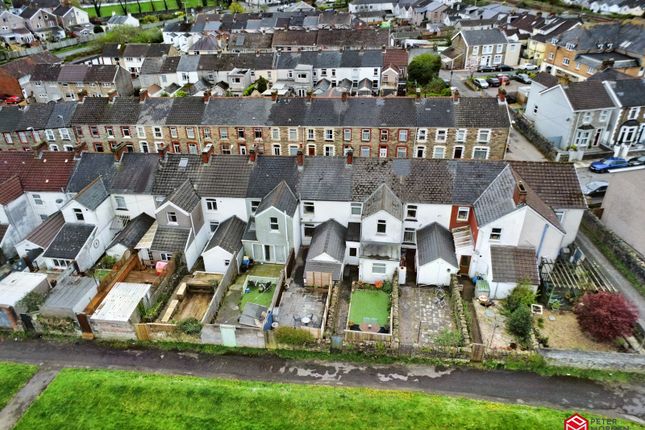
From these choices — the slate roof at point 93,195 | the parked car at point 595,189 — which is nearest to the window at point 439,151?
the parked car at point 595,189

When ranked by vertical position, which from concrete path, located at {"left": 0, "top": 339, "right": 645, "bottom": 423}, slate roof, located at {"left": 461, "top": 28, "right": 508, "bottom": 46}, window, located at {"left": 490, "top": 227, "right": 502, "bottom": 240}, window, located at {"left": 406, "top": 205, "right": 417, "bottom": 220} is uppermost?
slate roof, located at {"left": 461, "top": 28, "right": 508, "bottom": 46}

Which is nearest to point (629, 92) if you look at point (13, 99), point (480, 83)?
point (480, 83)

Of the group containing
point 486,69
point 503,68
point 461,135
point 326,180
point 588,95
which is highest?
point 588,95

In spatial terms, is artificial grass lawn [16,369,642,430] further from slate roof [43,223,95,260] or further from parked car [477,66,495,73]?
parked car [477,66,495,73]

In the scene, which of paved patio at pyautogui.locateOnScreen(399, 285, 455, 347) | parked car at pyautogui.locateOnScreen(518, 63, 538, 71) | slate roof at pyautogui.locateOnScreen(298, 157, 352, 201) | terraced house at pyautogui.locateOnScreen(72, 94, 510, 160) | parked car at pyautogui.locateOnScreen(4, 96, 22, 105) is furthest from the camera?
parked car at pyautogui.locateOnScreen(518, 63, 538, 71)

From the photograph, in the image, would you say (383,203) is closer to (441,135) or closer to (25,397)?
(441,135)

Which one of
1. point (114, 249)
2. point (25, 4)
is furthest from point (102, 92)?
point (25, 4)

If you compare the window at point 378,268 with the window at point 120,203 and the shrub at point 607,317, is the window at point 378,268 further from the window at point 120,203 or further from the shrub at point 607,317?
the window at point 120,203

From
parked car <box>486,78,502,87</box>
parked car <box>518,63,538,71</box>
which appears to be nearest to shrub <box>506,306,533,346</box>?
parked car <box>486,78,502,87</box>
